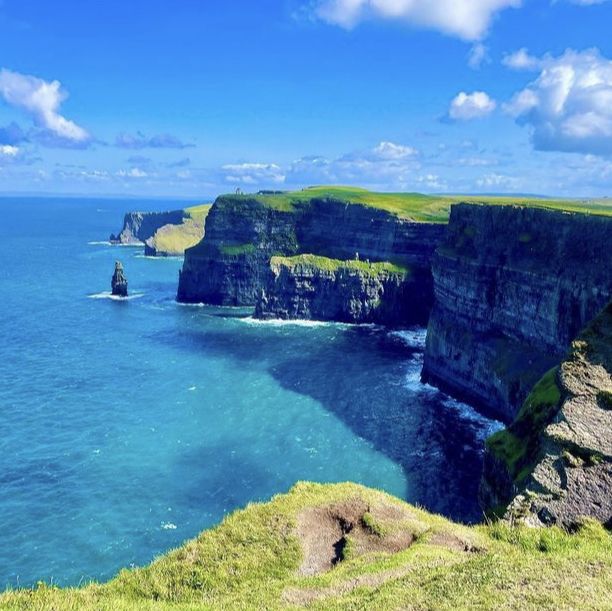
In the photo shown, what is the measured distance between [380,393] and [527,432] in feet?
143

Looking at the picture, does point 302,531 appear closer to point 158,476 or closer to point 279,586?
point 279,586

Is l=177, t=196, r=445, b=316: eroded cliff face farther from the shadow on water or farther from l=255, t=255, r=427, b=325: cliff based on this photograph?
the shadow on water

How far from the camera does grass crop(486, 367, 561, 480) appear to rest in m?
36.6

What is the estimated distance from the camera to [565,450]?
1238 inches

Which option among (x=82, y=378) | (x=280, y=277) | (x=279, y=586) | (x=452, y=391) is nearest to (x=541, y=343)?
(x=452, y=391)

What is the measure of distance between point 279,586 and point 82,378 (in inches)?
2749

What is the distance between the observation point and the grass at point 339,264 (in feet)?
436

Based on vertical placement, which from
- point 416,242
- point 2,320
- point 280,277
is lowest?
point 2,320

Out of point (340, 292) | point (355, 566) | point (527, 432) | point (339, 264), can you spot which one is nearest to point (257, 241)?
point (339, 264)

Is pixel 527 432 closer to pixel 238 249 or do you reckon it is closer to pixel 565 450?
pixel 565 450

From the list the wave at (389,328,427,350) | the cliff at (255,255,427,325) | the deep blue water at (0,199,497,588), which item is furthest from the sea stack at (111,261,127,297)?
the wave at (389,328,427,350)

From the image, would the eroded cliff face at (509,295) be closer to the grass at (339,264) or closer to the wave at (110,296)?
the grass at (339,264)

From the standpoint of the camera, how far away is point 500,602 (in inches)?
753

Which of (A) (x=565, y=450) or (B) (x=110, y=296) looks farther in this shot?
(B) (x=110, y=296)
